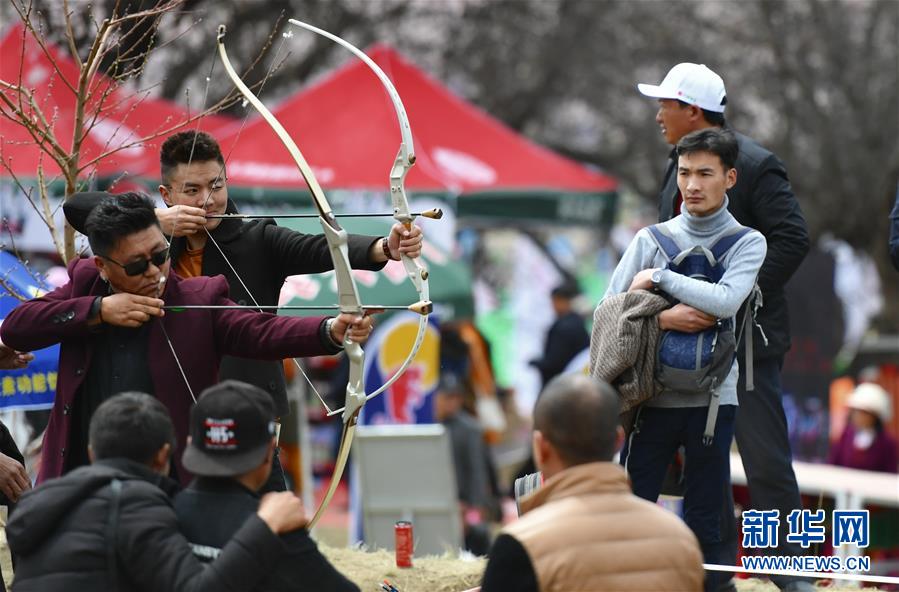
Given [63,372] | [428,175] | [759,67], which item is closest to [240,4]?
[428,175]

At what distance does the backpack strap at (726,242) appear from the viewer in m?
4.98

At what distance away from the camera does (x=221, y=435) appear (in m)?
3.60

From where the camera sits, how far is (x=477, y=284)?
24.0 m

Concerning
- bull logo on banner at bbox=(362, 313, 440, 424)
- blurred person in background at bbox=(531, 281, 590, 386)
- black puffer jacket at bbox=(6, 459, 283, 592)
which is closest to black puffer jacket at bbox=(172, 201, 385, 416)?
black puffer jacket at bbox=(6, 459, 283, 592)

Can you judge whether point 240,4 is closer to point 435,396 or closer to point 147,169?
point 147,169

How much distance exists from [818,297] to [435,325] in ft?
13.3

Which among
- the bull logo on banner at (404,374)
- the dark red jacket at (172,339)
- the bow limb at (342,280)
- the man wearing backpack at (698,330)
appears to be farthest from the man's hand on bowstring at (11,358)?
the bull logo on banner at (404,374)

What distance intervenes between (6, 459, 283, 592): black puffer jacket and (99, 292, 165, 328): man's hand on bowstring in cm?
79

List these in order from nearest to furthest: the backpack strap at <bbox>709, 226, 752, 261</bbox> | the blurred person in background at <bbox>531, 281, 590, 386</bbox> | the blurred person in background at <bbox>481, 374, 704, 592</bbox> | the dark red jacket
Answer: the blurred person in background at <bbox>481, 374, 704, 592</bbox> → the dark red jacket → the backpack strap at <bbox>709, 226, 752, 261</bbox> → the blurred person in background at <bbox>531, 281, 590, 386</bbox>

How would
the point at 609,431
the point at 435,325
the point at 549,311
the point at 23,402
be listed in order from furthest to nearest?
the point at 549,311, the point at 435,325, the point at 23,402, the point at 609,431

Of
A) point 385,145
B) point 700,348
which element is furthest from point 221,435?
point 385,145

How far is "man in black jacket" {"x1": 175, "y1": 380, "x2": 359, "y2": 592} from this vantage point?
11.7ft

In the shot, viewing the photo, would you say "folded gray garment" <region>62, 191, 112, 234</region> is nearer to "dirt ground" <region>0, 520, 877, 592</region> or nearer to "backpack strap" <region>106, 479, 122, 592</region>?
"backpack strap" <region>106, 479, 122, 592</region>

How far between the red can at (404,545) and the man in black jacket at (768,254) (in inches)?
60.2
